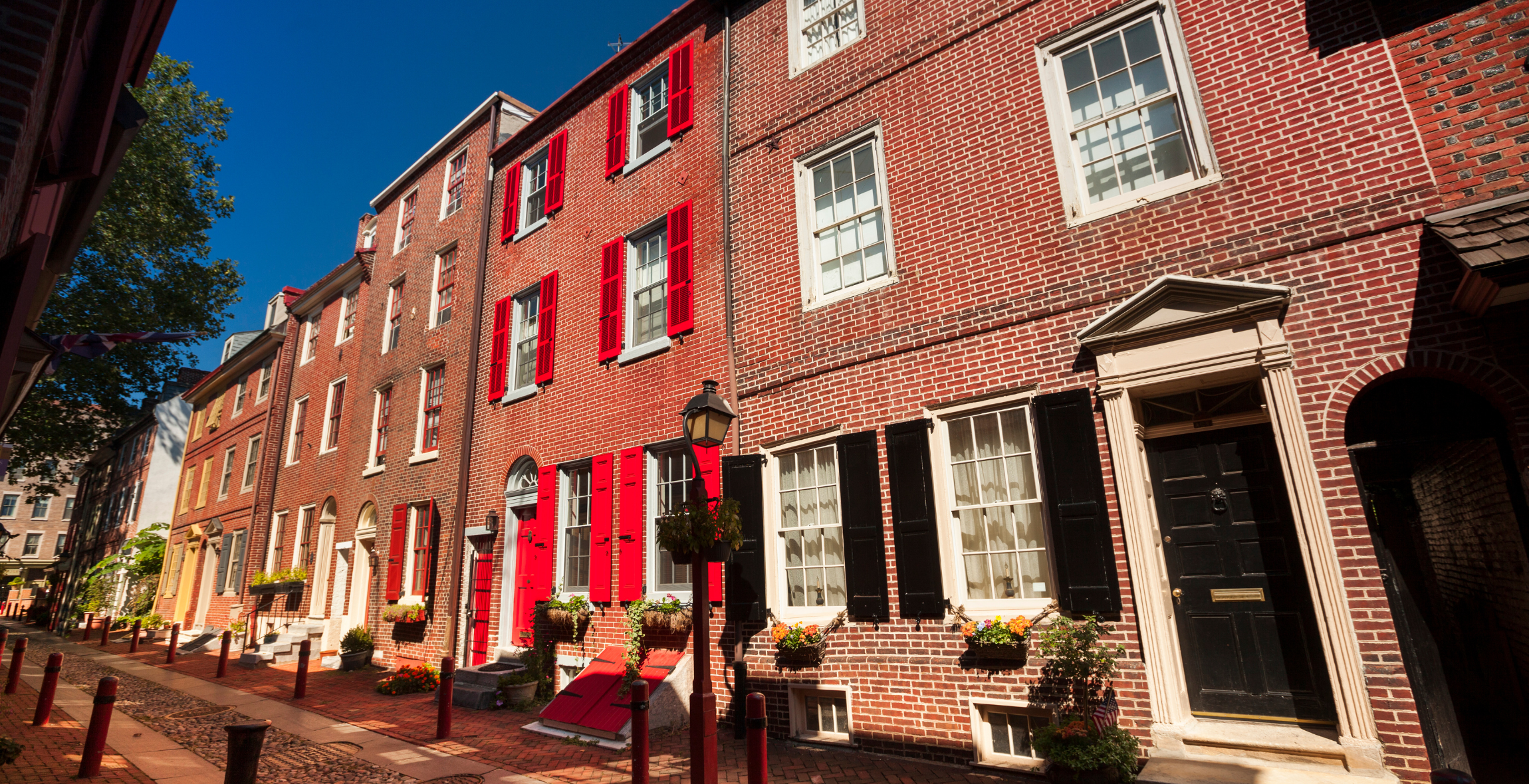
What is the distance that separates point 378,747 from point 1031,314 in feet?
27.3

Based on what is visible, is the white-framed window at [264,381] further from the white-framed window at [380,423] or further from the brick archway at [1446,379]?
the brick archway at [1446,379]

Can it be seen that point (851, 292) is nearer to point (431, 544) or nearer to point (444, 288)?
point (431, 544)

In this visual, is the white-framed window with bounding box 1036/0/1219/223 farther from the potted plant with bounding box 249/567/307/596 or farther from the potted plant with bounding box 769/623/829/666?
the potted plant with bounding box 249/567/307/596

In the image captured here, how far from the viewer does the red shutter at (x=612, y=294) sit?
1112cm

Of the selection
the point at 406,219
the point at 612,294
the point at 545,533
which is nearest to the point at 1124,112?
the point at 612,294

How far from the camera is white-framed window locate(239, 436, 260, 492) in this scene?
2136cm

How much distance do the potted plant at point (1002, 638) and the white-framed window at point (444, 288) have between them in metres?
13.2

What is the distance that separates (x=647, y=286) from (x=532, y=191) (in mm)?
5061

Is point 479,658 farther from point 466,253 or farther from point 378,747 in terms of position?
point 466,253

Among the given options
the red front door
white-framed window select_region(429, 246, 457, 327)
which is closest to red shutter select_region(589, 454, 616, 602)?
the red front door

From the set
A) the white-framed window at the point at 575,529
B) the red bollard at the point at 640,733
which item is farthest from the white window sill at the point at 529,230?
the red bollard at the point at 640,733

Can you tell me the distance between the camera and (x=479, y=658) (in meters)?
12.0

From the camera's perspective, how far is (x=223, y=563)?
20938 millimetres

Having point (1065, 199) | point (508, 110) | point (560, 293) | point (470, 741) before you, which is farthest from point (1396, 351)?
point (508, 110)
